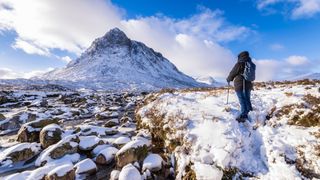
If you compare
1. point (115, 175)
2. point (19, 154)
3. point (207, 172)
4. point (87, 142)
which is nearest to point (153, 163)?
point (115, 175)

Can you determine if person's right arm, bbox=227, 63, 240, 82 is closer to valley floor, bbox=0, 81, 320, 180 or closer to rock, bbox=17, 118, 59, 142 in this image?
valley floor, bbox=0, 81, 320, 180

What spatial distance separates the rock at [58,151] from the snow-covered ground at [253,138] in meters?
5.46

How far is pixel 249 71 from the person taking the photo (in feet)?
35.6

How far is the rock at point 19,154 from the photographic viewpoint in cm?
1358

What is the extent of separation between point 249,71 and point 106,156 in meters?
8.49

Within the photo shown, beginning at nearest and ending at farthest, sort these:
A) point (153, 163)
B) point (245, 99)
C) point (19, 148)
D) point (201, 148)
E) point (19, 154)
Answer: point (201, 148)
point (245, 99)
point (153, 163)
point (19, 154)
point (19, 148)

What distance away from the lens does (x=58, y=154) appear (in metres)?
13.5

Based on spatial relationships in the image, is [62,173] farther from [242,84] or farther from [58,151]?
[242,84]

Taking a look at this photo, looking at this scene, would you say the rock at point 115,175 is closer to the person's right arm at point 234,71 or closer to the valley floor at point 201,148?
the valley floor at point 201,148

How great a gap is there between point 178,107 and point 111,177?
5654 millimetres

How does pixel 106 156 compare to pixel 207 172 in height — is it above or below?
below

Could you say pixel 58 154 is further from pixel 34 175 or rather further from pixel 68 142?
pixel 34 175

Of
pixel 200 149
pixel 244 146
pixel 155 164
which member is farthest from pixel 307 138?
pixel 155 164

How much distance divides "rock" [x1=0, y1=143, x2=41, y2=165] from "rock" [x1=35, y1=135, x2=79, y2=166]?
1034 millimetres
